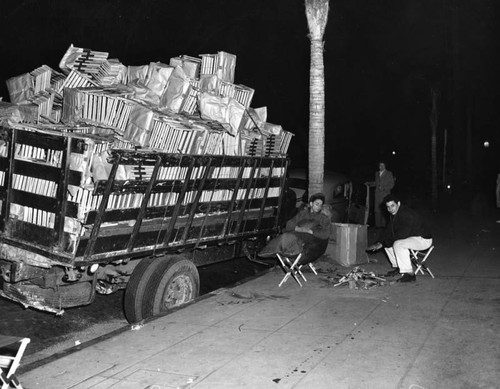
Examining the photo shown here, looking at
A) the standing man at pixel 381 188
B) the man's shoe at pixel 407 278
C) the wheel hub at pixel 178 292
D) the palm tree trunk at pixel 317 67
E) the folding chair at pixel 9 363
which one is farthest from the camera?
the standing man at pixel 381 188

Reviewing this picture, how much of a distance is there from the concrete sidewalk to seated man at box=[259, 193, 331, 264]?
54 cm

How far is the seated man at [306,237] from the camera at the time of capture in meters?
8.46

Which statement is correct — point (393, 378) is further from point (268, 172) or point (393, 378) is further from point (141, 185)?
point (268, 172)

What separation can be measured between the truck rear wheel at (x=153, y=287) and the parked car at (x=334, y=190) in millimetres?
6906

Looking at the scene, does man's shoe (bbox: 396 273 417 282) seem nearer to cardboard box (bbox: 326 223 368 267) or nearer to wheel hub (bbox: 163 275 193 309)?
cardboard box (bbox: 326 223 368 267)

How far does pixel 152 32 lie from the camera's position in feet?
77.6

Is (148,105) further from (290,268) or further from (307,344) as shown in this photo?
(307,344)

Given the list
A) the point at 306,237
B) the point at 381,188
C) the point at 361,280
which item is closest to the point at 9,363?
the point at 306,237

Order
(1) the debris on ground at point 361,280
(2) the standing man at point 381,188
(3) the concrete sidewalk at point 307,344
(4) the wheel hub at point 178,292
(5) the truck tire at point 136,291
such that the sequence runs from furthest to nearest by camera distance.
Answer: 1. (2) the standing man at point 381,188
2. (1) the debris on ground at point 361,280
3. (4) the wheel hub at point 178,292
4. (5) the truck tire at point 136,291
5. (3) the concrete sidewalk at point 307,344

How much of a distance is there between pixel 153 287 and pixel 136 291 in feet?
0.66

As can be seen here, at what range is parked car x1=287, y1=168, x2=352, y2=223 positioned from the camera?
47.0 ft

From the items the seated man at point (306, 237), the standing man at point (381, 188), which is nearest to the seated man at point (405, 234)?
the seated man at point (306, 237)

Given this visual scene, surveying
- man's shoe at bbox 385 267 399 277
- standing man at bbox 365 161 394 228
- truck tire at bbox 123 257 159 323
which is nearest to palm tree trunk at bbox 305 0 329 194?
man's shoe at bbox 385 267 399 277

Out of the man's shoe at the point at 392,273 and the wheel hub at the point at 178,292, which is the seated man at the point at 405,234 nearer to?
the man's shoe at the point at 392,273
